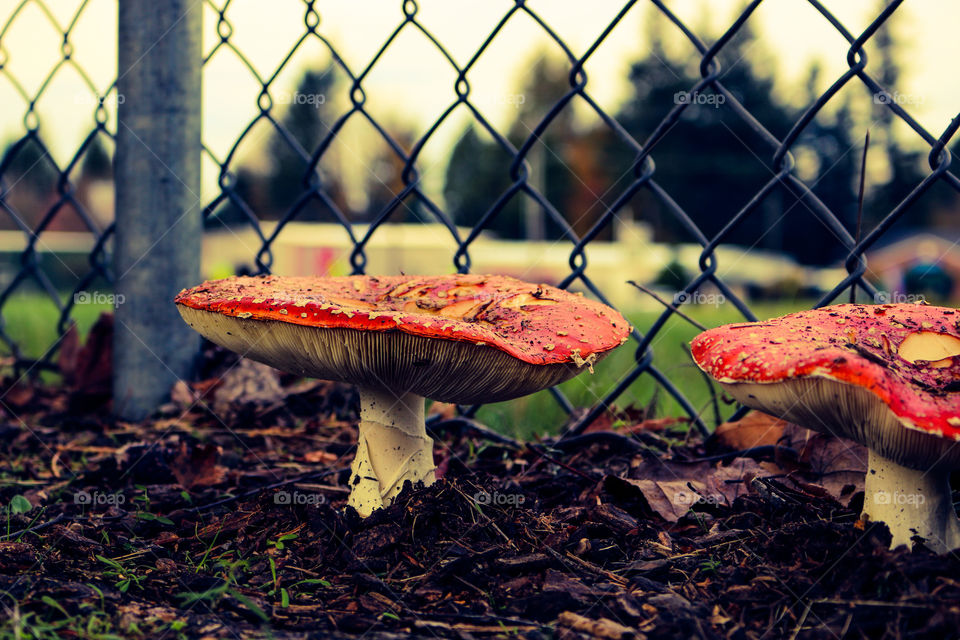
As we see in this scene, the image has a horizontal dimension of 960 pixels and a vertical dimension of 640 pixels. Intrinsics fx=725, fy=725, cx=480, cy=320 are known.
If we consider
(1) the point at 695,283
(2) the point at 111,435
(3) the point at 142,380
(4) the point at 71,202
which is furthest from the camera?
(4) the point at 71,202

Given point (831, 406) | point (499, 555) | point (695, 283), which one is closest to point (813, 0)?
point (695, 283)

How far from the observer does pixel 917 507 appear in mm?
1593

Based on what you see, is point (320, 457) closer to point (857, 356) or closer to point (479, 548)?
point (479, 548)

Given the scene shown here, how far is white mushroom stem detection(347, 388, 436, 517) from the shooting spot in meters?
2.06

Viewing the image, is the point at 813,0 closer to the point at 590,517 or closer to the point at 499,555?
the point at 590,517

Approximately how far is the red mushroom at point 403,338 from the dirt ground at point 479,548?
19cm

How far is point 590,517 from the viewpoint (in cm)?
201

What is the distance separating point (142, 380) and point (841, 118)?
45016 mm

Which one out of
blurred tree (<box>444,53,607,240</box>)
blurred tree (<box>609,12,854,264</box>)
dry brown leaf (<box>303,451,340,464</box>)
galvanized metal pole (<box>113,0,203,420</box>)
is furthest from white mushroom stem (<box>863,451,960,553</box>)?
blurred tree (<box>444,53,607,240</box>)

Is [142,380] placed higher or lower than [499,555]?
higher

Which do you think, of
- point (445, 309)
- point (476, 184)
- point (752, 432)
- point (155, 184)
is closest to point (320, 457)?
point (445, 309)

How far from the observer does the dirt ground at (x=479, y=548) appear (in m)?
1.48

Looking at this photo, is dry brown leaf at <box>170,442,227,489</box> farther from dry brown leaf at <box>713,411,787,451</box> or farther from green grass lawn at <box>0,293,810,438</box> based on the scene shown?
dry brown leaf at <box>713,411,787,451</box>

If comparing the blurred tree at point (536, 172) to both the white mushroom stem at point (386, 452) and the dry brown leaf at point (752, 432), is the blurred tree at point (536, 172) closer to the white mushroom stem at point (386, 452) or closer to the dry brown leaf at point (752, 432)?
the dry brown leaf at point (752, 432)
